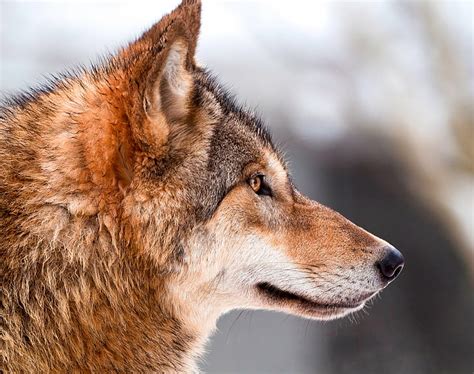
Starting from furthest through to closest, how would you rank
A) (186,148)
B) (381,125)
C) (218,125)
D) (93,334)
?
1. (381,125)
2. (218,125)
3. (186,148)
4. (93,334)

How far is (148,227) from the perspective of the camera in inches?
96.1

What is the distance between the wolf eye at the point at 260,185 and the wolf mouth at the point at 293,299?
325 millimetres

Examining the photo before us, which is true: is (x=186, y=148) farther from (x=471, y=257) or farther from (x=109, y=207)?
(x=471, y=257)

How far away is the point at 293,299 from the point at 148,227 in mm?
668

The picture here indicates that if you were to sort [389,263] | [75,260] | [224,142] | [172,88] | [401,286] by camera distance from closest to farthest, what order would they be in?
[75,260]
[172,88]
[224,142]
[389,263]
[401,286]

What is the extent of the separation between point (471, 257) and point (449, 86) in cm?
230

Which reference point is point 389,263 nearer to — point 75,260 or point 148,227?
point 148,227

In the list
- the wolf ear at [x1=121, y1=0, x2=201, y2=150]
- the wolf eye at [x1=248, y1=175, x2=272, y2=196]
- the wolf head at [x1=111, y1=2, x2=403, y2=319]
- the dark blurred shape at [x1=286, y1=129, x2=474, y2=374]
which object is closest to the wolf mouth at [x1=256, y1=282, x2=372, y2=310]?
the wolf head at [x1=111, y1=2, x2=403, y2=319]

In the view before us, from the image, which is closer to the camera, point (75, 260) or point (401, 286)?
point (75, 260)

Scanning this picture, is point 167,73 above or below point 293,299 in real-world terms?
above

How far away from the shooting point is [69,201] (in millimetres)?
2387

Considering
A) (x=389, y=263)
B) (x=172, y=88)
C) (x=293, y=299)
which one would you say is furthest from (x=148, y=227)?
(x=389, y=263)

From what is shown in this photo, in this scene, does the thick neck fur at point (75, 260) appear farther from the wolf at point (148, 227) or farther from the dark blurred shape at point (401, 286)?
the dark blurred shape at point (401, 286)

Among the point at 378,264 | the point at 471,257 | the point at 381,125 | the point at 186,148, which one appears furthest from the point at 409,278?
the point at 186,148
